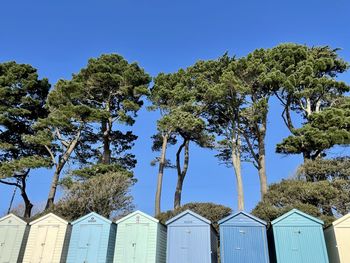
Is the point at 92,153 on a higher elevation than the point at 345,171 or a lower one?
higher

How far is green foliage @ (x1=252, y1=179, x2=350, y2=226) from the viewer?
13234mm

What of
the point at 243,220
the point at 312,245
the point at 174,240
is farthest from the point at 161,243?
the point at 312,245

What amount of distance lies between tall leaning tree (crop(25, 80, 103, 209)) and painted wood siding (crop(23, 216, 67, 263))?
31.7 ft

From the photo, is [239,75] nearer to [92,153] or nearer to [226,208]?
[226,208]

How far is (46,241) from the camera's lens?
9.59 metres

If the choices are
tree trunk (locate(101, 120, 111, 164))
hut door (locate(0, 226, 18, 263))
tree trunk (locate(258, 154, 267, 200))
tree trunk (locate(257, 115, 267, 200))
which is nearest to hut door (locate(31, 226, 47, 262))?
hut door (locate(0, 226, 18, 263))

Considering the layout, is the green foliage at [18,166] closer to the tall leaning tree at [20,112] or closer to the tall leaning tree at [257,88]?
the tall leaning tree at [20,112]

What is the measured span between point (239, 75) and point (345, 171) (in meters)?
8.95

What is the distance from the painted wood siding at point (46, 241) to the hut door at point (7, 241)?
610mm

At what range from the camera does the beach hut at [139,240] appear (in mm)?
8945

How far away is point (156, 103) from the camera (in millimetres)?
22062

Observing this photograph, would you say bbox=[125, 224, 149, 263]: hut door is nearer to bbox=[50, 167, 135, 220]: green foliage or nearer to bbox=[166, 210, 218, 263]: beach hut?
bbox=[166, 210, 218, 263]: beach hut

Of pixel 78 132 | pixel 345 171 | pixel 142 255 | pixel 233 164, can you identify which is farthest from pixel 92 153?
pixel 345 171

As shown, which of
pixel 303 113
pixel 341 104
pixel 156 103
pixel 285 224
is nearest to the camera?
pixel 285 224
